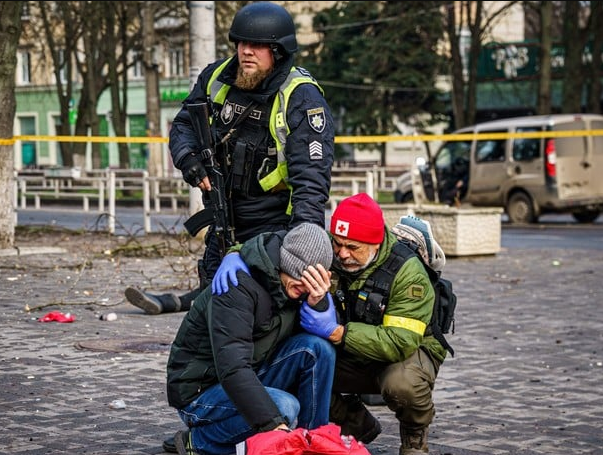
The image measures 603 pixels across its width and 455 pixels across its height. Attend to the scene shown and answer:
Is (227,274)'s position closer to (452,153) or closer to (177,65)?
(452,153)

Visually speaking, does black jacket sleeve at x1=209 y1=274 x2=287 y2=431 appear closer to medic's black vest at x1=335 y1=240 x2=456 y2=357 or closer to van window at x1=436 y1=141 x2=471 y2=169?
medic's black vest at x1=335 y1=240 x2=456 y2=357

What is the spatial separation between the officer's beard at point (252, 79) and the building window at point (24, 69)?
193 feet

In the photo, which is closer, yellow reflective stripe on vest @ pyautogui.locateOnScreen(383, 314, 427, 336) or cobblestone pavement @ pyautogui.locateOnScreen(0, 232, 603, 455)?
yellow reflective stripe on vest @ pyautogui.locateOnScreen(383, 314, 427, 336)

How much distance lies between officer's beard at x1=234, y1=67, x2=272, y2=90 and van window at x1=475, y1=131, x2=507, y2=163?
1985cm

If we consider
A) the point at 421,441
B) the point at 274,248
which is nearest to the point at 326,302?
the point at 274,248

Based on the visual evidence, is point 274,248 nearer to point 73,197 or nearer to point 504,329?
point 504,329

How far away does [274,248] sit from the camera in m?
4.68

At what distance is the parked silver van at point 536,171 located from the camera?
78.7 feet

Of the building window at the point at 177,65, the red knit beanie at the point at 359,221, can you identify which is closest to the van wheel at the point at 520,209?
the red knit beanie at the point at 359,221

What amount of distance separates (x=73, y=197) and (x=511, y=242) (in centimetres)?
849

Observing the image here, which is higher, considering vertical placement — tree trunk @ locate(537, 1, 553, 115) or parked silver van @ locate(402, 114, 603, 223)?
tree trunk @ locate(537, 1, 553, 115)

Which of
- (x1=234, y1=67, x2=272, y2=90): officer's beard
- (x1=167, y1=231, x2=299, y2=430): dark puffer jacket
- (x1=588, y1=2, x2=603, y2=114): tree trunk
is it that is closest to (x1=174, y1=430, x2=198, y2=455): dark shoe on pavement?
(x1=167, y1=231, x2=299, y2=430): dark puffer jacket

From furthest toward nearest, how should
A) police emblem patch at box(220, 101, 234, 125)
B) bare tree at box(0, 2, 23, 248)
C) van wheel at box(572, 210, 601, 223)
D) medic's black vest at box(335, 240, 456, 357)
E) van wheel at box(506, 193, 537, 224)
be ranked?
van wheel at box(572, 210, 601, 223) < van wheel at box(506, 193, 537, 224) < bare tree at box(0, 2, 23, 248) < police emblem patch at box(220, 101, 234, 125) < medic's black vest at box(335, 240, 456, 357)

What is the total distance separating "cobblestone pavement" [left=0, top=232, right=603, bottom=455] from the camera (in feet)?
19.4
